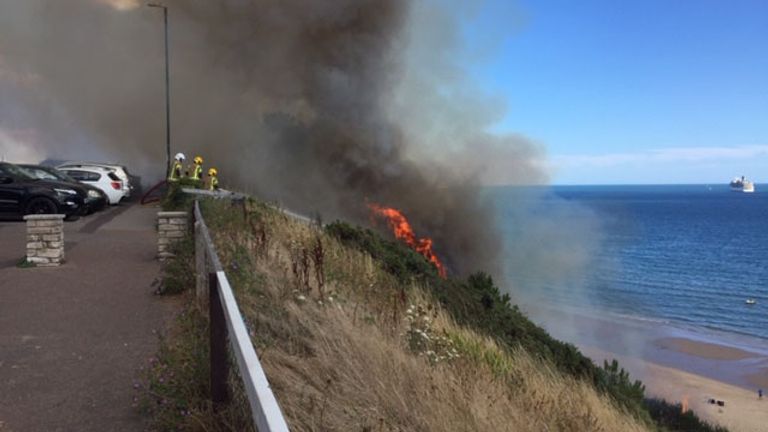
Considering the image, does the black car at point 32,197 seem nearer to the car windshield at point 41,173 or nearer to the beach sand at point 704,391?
the car windshield at point 41,173

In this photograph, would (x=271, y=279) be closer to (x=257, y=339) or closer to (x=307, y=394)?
(x=257, y=339)

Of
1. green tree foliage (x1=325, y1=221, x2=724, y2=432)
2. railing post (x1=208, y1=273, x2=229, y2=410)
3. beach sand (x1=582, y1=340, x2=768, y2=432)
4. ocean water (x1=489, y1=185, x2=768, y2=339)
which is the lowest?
beach sand (x1=582, y1=340, x2=768, y2=432)

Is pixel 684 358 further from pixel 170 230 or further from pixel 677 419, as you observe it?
pixel 170 230

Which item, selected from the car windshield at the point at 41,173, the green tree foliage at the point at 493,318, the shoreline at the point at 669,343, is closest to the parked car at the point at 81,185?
the car windshield at the point at 41,173

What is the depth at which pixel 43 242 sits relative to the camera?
352 inches

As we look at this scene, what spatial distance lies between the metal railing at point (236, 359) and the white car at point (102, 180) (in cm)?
1838

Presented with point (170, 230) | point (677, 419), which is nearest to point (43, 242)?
point (170, 230)

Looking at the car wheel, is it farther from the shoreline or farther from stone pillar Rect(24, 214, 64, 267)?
the shoreline

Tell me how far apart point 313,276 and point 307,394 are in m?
3.62

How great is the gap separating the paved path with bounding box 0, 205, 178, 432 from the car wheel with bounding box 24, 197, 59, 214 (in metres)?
4.67

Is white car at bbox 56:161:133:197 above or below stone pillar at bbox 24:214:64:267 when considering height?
above

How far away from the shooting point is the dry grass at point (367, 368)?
3.55 metres

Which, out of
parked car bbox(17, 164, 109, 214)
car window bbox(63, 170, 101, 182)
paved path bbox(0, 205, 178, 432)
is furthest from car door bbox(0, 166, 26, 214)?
car window bbox(63, 170, 101, 182)

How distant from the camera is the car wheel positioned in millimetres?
14820
